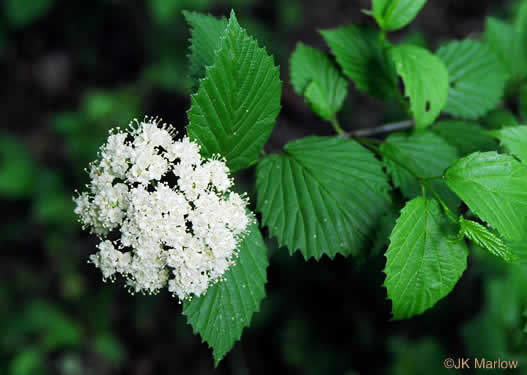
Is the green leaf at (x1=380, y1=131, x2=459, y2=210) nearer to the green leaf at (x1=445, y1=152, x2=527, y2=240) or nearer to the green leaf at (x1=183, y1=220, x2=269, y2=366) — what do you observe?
the green leaf at (x1=445, y1=152, x2=527, y2=240)

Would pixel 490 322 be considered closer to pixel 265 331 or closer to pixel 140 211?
pixel 265 331

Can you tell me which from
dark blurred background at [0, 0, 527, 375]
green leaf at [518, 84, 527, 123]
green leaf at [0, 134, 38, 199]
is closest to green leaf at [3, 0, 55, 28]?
dark blurred background at [0, 0, 527, 375]

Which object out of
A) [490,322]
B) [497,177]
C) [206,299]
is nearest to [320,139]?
[497,177]

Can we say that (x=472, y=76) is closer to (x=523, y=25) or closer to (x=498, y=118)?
(x=498, y=118)

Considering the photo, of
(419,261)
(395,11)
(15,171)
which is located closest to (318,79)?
(395,11)

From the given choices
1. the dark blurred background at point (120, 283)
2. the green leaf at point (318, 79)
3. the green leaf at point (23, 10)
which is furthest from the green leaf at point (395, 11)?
the green leaf at point (23, 10)

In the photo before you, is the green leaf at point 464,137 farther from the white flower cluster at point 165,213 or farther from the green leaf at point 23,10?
the green leaf at point 23,10
